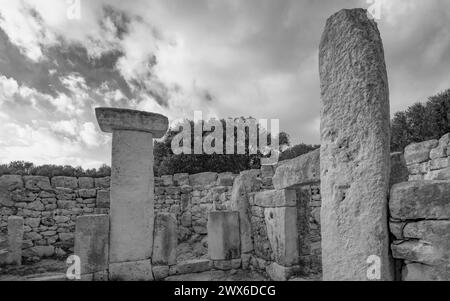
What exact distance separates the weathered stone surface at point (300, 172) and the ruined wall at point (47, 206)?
6630 millimetres

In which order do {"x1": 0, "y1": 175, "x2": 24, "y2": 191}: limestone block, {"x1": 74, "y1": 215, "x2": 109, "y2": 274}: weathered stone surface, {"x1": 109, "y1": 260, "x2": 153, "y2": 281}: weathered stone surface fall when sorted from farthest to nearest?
{"x1": 0, "y1": 175, "x2": 24, "y2": 191}: limestone block → {"x1": 109, "y1": 260, "x2": 153, "y2": 281}: weathered stone surface → {"x1": 74, "y1": 215, "x2": 109, "y2": 274}: weathered stone surface

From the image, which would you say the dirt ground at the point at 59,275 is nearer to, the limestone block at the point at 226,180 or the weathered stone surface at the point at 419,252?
the weathered stone surface at the point at 419,252

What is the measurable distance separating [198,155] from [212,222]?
11040 millimetres

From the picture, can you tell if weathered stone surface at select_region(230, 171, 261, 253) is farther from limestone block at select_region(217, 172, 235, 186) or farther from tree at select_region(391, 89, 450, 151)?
tree at select_region(391, 89, 450, 151)

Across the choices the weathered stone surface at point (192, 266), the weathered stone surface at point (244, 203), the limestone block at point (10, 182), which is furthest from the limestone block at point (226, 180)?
the limestone block at point (10, 182)

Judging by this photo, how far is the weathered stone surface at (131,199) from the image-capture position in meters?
4.83

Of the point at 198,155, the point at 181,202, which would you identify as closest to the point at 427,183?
the point at 181,202

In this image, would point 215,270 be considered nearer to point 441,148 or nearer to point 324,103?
point 324,103

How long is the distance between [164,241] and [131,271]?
718 mm

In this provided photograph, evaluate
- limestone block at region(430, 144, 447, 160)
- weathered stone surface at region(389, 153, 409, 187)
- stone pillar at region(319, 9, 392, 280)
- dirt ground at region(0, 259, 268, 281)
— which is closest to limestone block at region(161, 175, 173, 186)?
dirt ground at region(0, 259, 268, 281)

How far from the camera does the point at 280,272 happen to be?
475 cm

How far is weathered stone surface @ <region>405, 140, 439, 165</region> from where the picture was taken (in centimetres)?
635

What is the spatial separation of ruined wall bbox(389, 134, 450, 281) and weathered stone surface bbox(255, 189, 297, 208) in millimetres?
2272

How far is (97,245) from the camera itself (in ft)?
15.4
